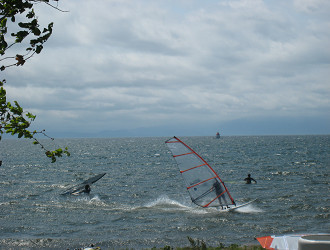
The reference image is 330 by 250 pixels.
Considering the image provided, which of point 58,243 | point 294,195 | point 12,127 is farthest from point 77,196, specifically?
point 12,127

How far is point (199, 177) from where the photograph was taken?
22.0m

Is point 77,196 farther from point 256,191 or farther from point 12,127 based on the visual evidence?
point 12,127

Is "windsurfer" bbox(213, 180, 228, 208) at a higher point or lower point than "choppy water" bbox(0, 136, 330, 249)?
higher

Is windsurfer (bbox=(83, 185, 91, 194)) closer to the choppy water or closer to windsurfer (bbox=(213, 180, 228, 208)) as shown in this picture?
the choppy water

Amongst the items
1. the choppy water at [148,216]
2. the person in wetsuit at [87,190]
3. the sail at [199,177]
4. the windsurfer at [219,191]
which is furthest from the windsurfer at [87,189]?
the windsurfer at [219,191]

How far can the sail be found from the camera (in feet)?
70.4

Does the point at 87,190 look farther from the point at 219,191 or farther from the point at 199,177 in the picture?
the point at 219,191

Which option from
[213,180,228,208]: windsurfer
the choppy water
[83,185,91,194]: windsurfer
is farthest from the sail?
[83,185,91,194]: windsurfer

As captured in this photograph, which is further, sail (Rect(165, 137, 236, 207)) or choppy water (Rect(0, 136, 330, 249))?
sail (Rect(165, 137, 236, 207))

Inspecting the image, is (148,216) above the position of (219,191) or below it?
below

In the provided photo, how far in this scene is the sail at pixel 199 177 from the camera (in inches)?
845

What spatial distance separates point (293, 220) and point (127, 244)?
9.67m

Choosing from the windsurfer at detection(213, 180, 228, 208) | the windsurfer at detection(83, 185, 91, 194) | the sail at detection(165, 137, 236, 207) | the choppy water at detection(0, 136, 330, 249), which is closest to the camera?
the choppy water at detection(0, 136, 330, 249)

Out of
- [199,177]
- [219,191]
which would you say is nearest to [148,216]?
[199,177]
